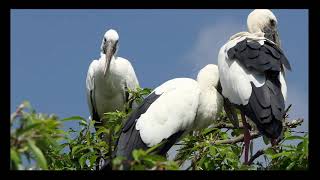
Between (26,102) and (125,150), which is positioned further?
(125,150)

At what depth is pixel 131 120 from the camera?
254 inches

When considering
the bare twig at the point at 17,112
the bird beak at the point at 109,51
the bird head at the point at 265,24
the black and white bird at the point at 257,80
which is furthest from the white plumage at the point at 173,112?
the bare twig at the point at 17,112

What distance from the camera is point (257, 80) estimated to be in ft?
21.0

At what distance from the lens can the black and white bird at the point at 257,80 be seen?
20.3 feet

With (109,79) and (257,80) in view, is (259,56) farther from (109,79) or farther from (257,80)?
(109,79)

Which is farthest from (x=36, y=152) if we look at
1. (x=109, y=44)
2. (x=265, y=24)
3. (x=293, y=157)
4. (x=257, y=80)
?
(x=109, y=44)

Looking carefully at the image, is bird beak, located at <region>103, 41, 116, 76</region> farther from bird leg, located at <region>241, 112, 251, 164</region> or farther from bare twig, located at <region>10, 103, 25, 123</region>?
bare twig, located at <region>10, 103, 25, 123</region>

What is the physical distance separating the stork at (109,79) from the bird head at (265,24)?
78.4 inches

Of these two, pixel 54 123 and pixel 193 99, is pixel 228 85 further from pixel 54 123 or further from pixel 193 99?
pixel 54 123

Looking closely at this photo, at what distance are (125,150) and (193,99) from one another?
85 centimetres
